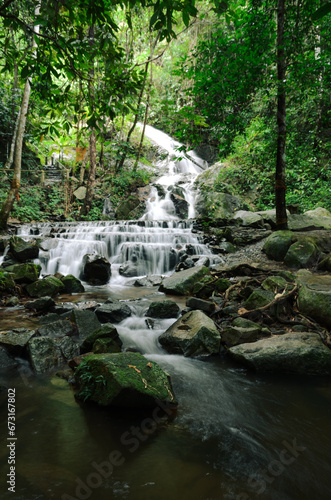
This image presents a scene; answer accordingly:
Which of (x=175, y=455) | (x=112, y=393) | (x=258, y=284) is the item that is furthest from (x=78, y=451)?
(x=258, y=284)

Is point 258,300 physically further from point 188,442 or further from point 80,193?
point 80,193

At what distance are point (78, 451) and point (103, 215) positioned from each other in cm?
1480

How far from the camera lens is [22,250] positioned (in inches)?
328

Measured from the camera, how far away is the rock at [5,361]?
10.5 ft

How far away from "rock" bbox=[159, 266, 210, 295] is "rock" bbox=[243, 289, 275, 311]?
80.8 inches

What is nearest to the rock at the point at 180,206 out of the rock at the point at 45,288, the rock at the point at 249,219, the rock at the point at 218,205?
the rock at the point at 218,205

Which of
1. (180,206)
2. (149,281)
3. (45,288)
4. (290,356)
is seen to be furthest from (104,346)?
(180,206)

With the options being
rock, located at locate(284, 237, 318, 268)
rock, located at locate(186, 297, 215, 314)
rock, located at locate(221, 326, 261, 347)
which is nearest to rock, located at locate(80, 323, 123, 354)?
rock, located at locate(221, 326, 261, 347)

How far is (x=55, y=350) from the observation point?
3.43 m

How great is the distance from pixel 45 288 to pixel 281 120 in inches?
→ 307

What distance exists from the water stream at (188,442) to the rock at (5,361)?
0.51 ft

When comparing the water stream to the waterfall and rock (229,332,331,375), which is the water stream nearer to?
rock (229,332,331,375)

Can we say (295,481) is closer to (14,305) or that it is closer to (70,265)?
(14,305)

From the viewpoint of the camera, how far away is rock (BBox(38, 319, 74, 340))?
392 cm
